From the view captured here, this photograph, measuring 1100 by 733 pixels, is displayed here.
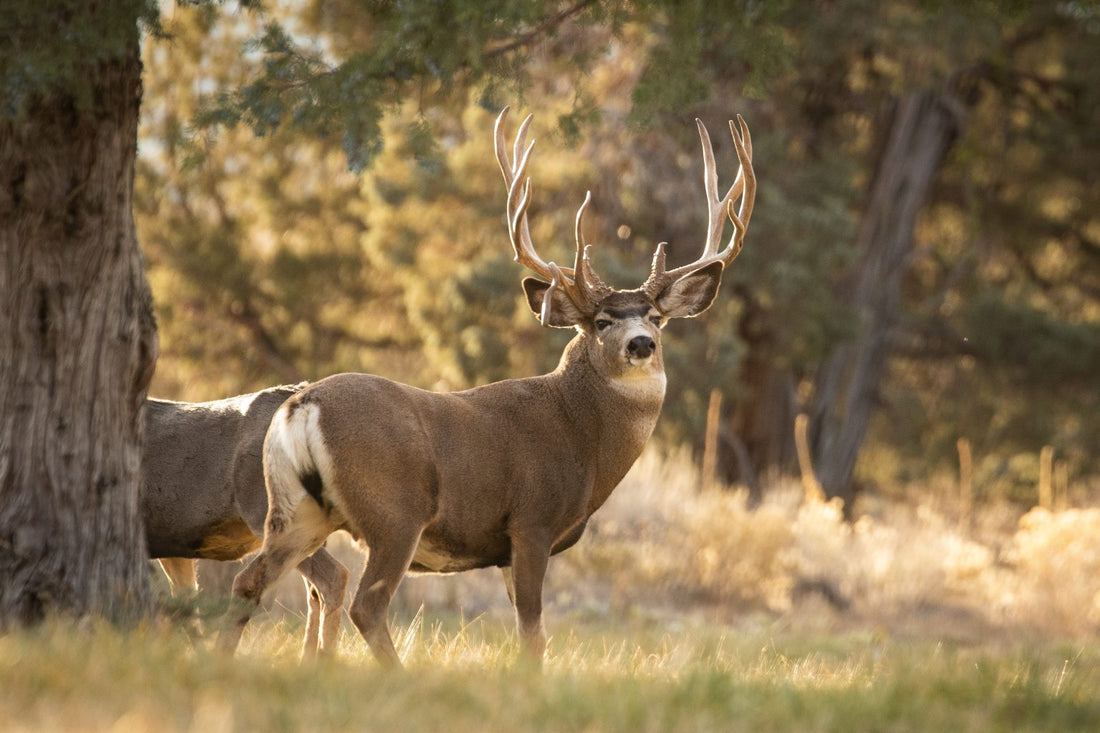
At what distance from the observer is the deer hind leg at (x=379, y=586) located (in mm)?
6180

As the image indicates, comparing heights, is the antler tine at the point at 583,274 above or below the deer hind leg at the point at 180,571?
above

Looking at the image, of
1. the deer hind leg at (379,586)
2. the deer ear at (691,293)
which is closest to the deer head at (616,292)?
the deer ear at (691,293)

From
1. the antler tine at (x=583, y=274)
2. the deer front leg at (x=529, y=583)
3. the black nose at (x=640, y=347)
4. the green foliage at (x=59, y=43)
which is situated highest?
the green foliage at (x=59, y=43)

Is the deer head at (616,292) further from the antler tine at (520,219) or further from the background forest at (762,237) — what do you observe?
the background forest at (762,237)

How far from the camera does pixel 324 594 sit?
7348 mm

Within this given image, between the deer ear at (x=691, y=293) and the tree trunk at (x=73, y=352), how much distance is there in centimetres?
277

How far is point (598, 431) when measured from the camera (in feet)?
23.9

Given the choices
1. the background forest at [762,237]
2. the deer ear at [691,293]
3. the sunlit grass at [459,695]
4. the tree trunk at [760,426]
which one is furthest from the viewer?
the tree trunk at [760,426]

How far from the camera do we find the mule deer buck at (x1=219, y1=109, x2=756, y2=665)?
6215 mm

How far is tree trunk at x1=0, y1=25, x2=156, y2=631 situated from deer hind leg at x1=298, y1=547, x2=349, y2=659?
987mm

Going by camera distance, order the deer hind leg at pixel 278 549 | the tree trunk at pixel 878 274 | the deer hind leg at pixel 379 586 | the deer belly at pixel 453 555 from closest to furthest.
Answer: the deer hind leg at pixel 379 586
the deer hind leg at pixel 278 549
the deer belly at pixel 453 555
the tree trunk at pixel 878 274

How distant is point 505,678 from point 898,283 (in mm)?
17792

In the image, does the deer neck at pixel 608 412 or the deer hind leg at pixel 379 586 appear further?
the deer neck at pixel 608 412

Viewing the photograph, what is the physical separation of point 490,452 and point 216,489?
169 cm
